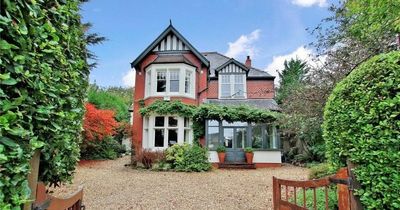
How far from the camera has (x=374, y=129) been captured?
285 cm

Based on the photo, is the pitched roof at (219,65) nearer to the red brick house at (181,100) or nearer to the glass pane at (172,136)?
the red brick house at (181,100)

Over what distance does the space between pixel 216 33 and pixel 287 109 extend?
29.9 ft

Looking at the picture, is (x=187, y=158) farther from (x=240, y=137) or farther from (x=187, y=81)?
(x=187, y=81)

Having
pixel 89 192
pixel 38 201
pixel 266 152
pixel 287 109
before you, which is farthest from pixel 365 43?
pixel 266 152

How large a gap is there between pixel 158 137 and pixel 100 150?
5466mm

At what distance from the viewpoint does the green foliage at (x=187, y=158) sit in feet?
45.2

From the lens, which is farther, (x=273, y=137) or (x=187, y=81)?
(x=273, y=137)

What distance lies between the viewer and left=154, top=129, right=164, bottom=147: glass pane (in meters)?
16.1

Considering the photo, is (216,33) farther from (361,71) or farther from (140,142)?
(361,71)

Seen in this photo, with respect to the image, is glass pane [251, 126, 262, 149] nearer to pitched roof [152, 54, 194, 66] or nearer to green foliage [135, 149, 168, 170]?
pitched roof [152, 54, 194, 66]

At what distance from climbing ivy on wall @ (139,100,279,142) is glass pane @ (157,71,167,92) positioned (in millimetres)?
1123

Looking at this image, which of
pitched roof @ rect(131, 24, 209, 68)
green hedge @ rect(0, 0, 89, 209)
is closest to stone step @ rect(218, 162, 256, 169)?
pitched roof @ rect(131, 24, 209, 68)

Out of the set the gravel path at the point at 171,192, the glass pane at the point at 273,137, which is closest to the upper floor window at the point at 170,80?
the glass pane at the point at 273,137

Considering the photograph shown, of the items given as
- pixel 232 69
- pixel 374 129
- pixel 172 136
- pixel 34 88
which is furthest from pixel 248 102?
pixel 34 88
